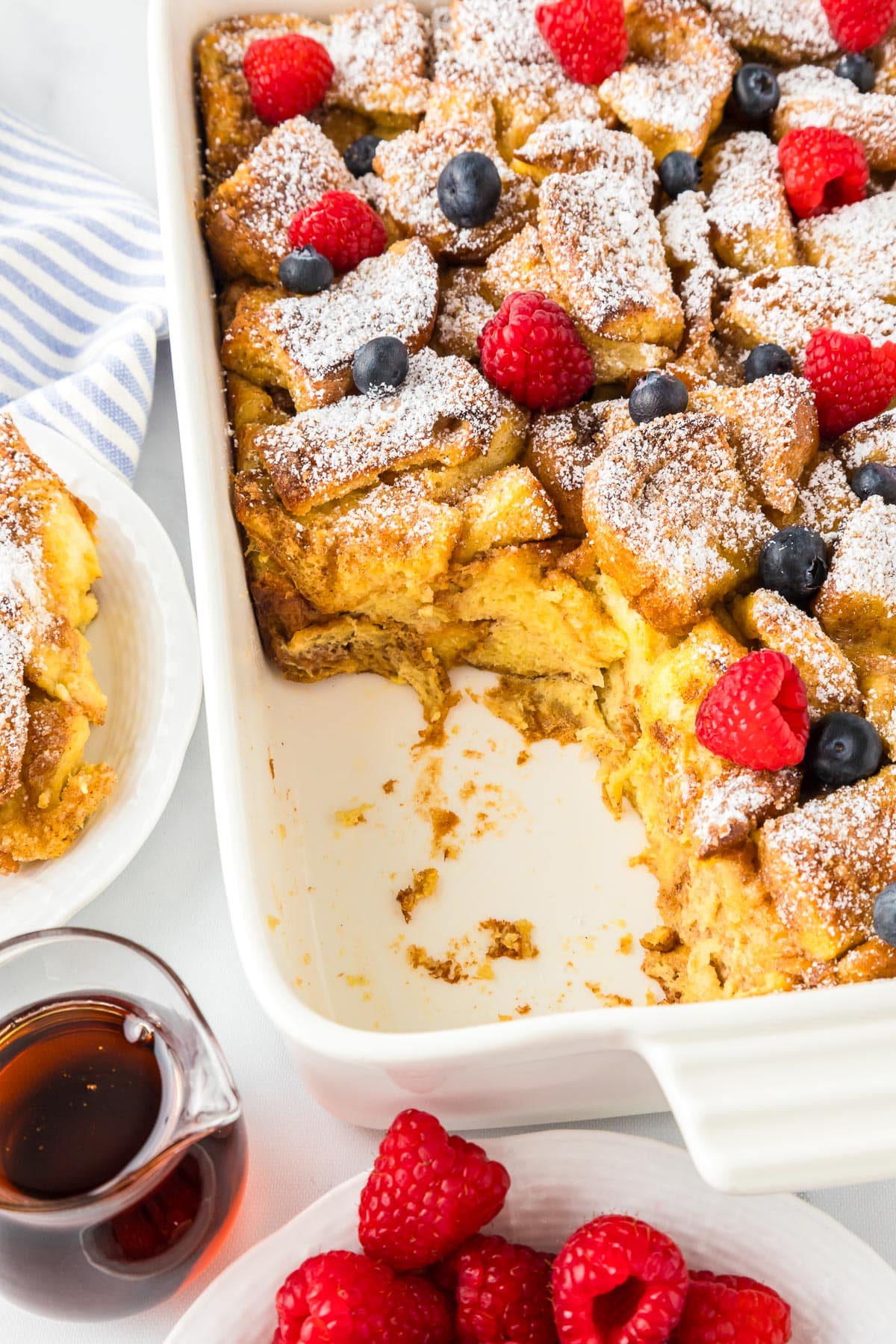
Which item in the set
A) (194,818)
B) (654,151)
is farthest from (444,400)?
(194,818)

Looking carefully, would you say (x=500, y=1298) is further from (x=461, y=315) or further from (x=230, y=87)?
(x=230, y=87)

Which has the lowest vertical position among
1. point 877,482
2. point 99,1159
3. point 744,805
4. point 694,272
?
point 99,1159

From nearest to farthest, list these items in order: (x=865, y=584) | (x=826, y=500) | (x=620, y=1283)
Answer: (x=620, y=1283) → (x=865, y=584) → (x=826, y=500)

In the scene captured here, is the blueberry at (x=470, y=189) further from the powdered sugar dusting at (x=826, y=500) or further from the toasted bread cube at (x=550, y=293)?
the powdered sugar dusting at (x=826, y=500)

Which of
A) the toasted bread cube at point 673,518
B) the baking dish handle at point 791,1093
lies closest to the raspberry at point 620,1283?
the baking dish handle at point 791,1093

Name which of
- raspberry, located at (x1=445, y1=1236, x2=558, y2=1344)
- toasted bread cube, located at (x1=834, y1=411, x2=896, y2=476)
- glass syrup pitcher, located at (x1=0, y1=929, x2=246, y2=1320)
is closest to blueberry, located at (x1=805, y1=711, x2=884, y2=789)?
toasted bread cube, located at (x1=834, y1=411, x2=896, y2=476)

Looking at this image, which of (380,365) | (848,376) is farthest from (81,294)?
(848,376)
